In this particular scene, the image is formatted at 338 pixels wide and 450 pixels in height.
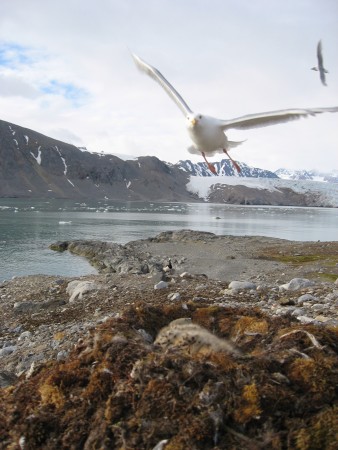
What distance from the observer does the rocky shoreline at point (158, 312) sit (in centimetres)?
630

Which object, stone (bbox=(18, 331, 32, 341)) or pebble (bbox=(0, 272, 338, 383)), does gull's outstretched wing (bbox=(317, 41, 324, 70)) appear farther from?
stone (bbox=(18, 331, 32, 341))

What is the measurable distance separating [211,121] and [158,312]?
5189mm

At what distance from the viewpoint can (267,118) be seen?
35.7 feet

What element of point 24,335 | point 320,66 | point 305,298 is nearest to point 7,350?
point 24,335

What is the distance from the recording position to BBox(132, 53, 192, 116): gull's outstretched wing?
38.5 feet

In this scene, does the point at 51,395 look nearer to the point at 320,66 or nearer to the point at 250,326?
the point at 250,326

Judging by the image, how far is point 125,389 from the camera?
18.4ft

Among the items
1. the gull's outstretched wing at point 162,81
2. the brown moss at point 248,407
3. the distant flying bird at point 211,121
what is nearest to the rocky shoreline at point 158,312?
the brown moss at point 248,407

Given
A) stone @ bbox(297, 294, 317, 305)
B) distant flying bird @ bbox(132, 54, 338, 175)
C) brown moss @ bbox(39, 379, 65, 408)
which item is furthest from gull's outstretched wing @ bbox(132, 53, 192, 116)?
brown moss @ bbox(39, 379, 65, 408)

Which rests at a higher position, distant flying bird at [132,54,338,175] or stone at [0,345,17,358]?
distant flying bird at [132,54,338,175]

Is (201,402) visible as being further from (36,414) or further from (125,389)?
(36,414)

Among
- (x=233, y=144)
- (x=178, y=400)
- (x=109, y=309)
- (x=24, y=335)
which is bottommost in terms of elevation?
(x=24, y=335)

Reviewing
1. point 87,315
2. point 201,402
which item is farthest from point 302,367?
point 87,315

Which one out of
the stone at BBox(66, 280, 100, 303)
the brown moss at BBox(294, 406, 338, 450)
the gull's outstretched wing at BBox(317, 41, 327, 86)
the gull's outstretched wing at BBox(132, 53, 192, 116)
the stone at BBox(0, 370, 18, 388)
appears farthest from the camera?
the stone at BBox(66, 280, 100, 303)
